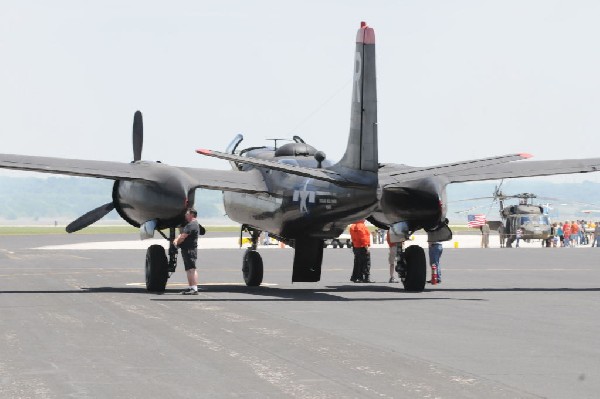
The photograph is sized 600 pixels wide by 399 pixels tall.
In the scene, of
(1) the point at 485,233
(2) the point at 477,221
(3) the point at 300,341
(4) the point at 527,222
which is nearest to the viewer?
(3) the point at 300,341

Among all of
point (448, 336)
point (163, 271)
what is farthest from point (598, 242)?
point (448, 336)

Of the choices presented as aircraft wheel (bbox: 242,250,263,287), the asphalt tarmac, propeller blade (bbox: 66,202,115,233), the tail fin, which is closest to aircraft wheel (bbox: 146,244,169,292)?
the asphalt tarmac

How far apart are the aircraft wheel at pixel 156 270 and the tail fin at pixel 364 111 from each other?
6024 mm

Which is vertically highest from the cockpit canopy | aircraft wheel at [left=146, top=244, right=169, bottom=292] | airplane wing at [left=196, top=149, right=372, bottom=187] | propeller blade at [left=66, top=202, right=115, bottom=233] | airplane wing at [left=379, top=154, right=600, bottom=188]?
the cockpit canopy

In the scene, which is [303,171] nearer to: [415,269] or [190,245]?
[190,245]

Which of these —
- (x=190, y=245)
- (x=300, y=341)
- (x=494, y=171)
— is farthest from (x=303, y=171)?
(x=300, y=341)

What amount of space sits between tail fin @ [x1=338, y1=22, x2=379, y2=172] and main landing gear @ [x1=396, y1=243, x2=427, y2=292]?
4441 millimetres

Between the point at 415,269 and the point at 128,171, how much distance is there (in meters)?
8.24

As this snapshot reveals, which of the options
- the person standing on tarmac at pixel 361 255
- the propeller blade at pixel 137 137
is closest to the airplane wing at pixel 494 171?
the person standing on tarmac at pixel 361 255

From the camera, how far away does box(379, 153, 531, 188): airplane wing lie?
91.7 feet

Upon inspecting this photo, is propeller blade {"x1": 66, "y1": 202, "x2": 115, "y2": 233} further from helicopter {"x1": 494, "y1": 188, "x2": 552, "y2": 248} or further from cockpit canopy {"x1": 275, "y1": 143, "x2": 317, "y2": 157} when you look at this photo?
helicopter {"x1": 494, "y1": 188, "x2": 552, "y2": 248}

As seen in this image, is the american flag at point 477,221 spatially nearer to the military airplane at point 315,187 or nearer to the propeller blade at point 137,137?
the propeller blade at point 137,137

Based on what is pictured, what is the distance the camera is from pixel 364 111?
27.3m

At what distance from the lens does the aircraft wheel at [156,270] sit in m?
→ 30.0
